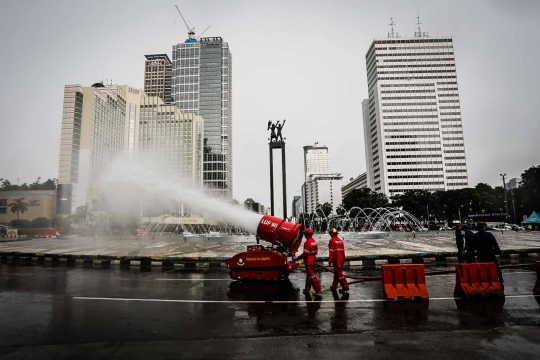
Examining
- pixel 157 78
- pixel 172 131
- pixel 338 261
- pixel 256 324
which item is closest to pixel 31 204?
pixel 172 131

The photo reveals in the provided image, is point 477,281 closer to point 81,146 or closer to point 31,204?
point 31,204

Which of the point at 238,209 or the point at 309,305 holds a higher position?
the point at 238,209

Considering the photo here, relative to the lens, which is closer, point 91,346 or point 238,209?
point 91,346

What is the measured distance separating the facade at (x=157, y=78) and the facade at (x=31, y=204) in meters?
102

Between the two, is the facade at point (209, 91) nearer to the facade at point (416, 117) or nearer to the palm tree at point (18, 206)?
the facade at point (416, 117)

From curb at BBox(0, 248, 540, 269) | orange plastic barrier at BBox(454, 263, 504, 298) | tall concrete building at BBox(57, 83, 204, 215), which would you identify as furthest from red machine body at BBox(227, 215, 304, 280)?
tall concrete building at BBox(57, 83, 204, 215)

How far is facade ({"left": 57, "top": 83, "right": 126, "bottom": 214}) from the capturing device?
87.8 meters

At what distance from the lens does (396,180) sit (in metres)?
130

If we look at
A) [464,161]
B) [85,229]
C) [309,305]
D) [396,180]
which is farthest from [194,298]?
[464,161]

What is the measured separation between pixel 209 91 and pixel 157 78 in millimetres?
50566

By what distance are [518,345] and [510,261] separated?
13.7 metres

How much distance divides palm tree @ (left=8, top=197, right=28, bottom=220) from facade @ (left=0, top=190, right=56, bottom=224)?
3.95 ft

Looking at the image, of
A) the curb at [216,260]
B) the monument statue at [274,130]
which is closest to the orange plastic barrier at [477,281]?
the curb at [216,260]

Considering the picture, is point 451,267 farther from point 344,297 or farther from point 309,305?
point 309,305
